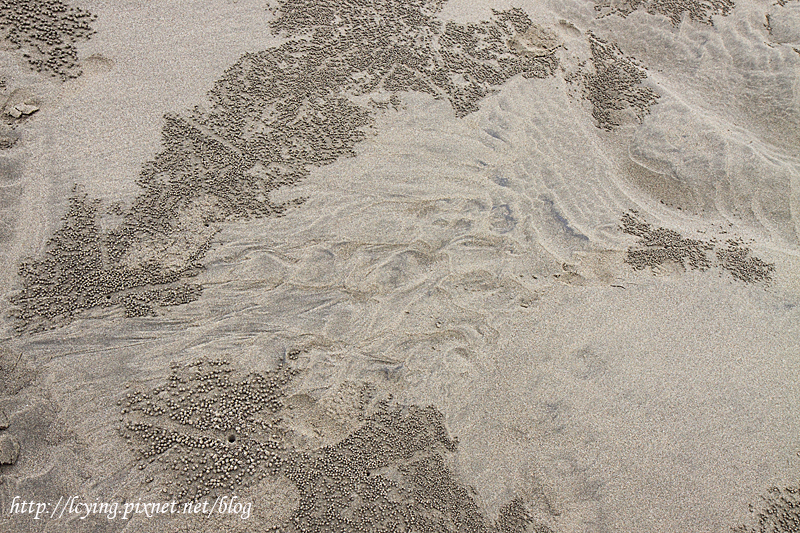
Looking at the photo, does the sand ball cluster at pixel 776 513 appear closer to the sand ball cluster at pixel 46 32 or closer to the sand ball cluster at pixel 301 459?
the sand ball cluster at pixel 301 459

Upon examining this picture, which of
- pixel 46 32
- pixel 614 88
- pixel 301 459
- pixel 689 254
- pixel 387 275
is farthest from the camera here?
pixel 614 88

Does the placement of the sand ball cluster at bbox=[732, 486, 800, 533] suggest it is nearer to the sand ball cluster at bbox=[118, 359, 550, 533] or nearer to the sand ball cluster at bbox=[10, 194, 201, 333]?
the sand ball cluster at bbox=[118, 359, 550, 533]

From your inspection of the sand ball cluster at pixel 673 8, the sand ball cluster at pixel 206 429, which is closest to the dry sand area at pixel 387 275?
the sand ball cluster at pixel 206 429

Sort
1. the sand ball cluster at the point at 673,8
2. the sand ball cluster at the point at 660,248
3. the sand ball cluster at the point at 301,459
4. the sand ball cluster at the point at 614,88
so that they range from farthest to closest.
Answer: the sand ball cluster at the point at 673,8
the sand ball cluster at the point at 614,88
the sand ball cluster at the point at 660,248
the sand ball cluster at the point at 301,459

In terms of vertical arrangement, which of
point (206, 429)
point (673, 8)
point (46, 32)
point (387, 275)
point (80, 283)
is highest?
point (673, 8)

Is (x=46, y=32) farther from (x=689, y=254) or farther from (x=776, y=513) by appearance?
(x=776, y=513)

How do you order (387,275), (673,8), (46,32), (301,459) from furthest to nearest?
(673,8), (46,32), (387,275), (301,459)

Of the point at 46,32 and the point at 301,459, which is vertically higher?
the point at 46,32

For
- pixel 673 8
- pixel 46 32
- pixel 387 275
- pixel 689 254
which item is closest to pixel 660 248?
pixel 689 254

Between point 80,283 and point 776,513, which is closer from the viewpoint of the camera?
point 776,513
